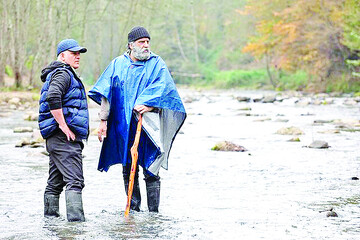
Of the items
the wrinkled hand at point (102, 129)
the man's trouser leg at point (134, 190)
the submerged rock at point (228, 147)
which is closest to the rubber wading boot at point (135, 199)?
the man's trouser leg at point (134, 190)

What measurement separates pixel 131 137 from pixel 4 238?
1737mm

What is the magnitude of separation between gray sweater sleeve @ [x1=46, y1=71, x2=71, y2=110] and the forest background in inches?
880

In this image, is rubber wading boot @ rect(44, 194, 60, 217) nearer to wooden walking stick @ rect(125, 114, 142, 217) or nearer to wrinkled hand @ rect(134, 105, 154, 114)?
wooden walking stick @ rect(125, 114, 142, 217)

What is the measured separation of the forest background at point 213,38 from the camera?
3525cm

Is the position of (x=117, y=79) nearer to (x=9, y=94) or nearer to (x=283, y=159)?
(x=283, y=159)

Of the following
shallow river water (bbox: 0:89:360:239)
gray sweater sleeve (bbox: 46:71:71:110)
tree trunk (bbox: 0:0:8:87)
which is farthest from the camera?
tree trunk (bbox: 0:0:8:87)

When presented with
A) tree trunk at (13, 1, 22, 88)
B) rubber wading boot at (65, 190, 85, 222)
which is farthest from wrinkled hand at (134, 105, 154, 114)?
tree trunk at (13, 1, 22, 88)

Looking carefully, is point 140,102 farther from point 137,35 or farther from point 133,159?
point 137,35

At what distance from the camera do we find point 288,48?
51.3 m

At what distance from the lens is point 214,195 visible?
905 centimetres

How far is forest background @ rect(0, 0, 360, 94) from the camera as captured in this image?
35.2m

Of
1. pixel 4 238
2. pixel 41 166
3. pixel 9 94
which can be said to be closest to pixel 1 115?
pixel 9 94

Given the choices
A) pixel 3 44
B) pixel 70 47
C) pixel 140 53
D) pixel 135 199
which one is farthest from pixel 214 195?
pixel 3 44

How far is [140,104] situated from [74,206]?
1.14 m
